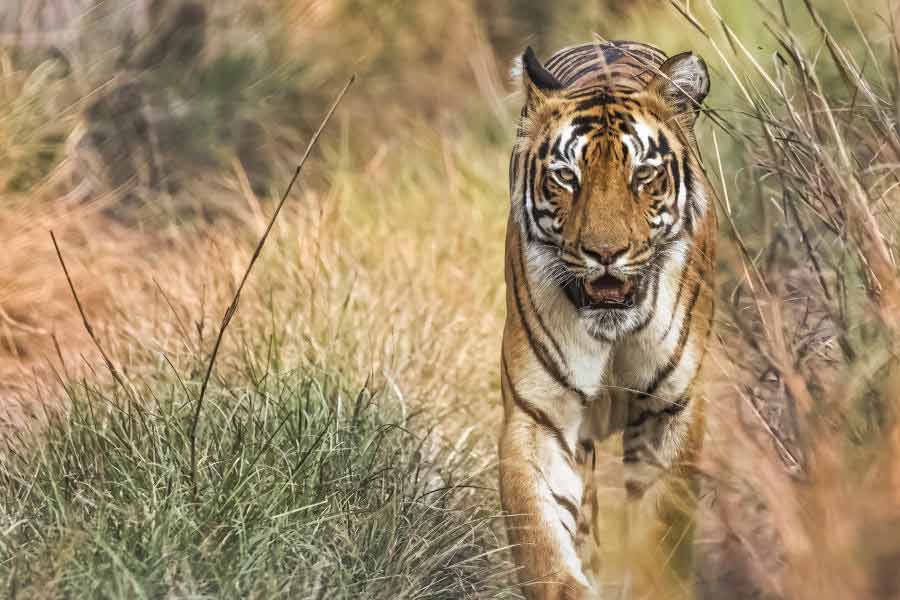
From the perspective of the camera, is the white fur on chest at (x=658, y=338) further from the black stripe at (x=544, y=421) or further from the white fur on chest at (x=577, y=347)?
the black stripe at (x=544, y=421)

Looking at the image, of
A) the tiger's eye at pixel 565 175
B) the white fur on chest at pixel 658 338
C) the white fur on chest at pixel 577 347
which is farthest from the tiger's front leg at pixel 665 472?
the tiger's eye at pixel 565 175

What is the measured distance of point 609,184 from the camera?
372cm

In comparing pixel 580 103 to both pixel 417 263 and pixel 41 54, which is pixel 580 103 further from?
pixel 41 54

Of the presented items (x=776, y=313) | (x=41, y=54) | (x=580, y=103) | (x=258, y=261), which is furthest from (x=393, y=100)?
(x=776, y=313)

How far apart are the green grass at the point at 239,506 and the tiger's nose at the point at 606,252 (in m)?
0.73

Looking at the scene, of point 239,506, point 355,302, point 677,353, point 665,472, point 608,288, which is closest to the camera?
point 239,506

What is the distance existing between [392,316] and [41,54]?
2.71 metres

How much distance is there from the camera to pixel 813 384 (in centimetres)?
311

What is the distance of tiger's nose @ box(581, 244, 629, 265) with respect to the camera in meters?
3.61

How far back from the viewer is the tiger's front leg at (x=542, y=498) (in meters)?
3.84

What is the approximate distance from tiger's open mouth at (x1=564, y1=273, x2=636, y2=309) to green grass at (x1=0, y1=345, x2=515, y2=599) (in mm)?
607

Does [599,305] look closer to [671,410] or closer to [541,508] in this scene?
[671,410]

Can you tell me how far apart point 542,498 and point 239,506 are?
0.83 metres

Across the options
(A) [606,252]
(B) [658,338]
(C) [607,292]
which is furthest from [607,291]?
(B) [658,338]
